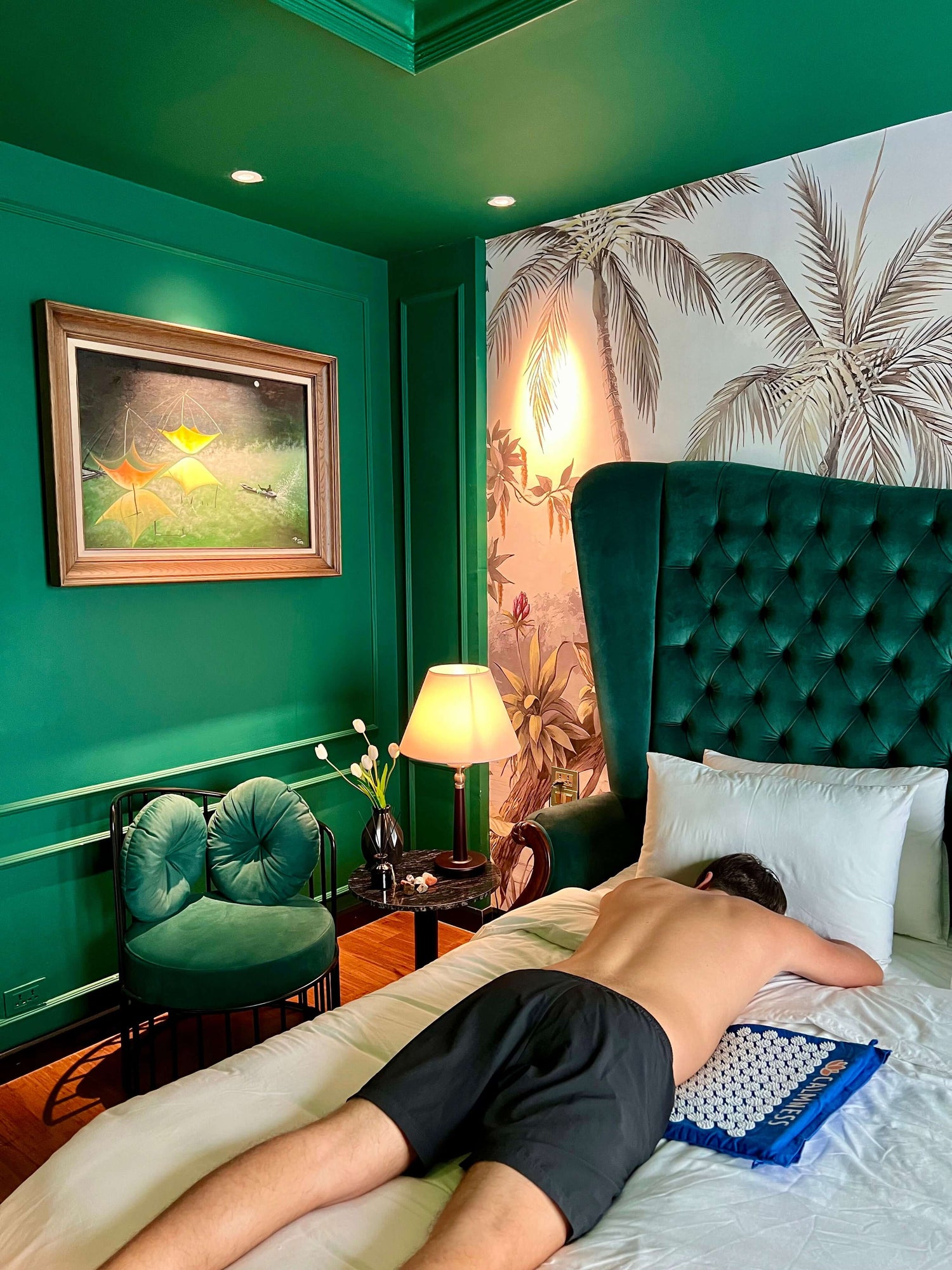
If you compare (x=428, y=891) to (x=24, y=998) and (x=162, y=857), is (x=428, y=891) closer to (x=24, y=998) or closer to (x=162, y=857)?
(x=162, y=857)

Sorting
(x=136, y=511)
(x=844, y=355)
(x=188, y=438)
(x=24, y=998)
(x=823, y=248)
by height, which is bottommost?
(x=24, y=998)

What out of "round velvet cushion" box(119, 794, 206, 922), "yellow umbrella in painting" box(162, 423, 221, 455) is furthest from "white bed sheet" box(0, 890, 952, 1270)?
"yellow umbrella in painting" box(162, 423, 221, 455)

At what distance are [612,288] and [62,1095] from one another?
288 centimetres

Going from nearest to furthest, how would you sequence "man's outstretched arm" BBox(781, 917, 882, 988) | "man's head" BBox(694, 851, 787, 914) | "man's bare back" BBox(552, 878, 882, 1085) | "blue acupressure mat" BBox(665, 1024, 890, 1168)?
"blue acupressure mat" BBox(665, 1024, 890, 1168)
"man's bare back" BBox(552, 878, 882, 1085)
"man's outstretched arm" BBox(781, 917, 882, 988)
"man's head" BBox(694, 851, 787, 914)

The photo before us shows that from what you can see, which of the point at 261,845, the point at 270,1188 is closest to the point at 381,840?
the point at 261,845

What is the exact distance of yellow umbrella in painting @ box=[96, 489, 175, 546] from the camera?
2.72 m

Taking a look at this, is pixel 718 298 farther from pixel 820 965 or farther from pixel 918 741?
pixel 820 965

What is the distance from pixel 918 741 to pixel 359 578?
2.04 meters

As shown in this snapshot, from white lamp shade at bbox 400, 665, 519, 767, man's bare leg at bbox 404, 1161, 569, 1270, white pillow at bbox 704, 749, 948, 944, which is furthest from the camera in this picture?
white lamp shade at bbox 400, 665, 519, 767

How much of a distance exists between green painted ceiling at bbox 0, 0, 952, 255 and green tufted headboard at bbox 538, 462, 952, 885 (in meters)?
0.89

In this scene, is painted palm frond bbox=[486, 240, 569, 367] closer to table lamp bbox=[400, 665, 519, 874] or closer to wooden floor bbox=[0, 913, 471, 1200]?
table lamp bbox=[400, 665, 519, 874]

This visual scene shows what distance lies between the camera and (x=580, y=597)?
3.14m

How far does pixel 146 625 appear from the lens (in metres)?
2.87

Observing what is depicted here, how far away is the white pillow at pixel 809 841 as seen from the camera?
208 cm
